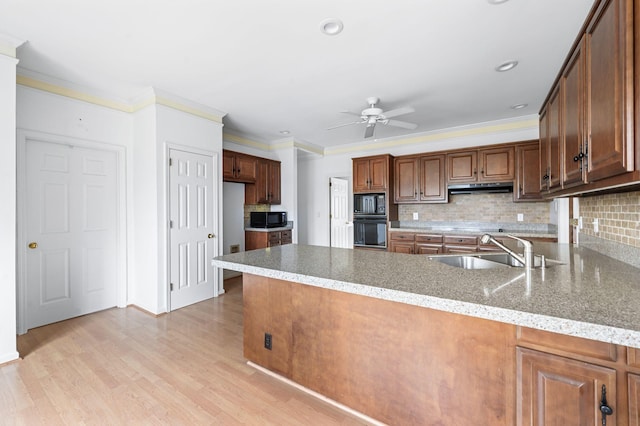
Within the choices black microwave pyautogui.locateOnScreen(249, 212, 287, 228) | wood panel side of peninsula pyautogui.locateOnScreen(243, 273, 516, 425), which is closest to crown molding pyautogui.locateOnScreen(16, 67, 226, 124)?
black microwave pyautogui.locateOnScreen(249, 212, 287, 228)

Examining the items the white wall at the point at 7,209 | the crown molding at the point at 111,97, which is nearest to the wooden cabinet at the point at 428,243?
the crown molding at the point at 111,97

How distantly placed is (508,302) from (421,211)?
13.9 ft

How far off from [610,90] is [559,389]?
117 cm

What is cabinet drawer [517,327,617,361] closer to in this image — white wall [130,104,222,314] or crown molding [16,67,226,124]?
white wall [130,104,222,314]

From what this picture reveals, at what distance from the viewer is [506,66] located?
2701 mm

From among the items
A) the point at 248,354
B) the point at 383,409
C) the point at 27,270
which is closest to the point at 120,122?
the point at 27,270

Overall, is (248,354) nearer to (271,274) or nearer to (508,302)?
(271,274)

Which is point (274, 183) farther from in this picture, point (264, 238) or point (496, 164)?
point (496, 164)

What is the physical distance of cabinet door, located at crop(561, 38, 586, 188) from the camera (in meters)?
1.48

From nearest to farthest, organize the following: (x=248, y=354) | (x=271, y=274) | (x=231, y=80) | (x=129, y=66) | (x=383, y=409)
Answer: (x=383, y=409), (x=271, y=274), (x=248, y=354), (x=129, y=66), (x=231, y=80)

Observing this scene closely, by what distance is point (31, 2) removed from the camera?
6.14 feet

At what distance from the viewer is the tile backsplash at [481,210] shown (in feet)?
14.0

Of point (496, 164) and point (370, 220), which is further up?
point (496, 164)

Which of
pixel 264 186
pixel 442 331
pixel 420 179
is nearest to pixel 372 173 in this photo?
pixel 420 179
